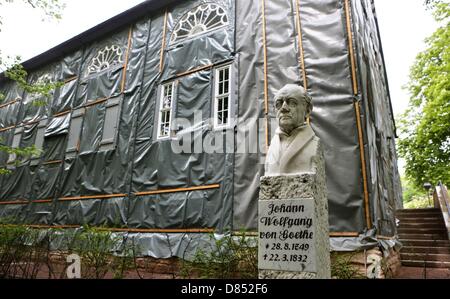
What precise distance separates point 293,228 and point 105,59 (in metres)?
12.2

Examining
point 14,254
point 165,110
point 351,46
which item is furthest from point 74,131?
point 351,46

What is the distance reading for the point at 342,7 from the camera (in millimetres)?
7395

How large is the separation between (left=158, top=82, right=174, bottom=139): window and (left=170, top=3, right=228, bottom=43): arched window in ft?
6.26

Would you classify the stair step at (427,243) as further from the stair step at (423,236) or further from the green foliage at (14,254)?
the green foliage at (14,254)

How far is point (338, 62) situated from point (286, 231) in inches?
205

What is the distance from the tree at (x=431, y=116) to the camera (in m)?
15.0

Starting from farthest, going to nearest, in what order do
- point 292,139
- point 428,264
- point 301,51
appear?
point 301,51, point 428,264, point 292,139

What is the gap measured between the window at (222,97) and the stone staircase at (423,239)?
6.10 m

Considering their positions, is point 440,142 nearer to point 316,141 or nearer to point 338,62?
point 338,62

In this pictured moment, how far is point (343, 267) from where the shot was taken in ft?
Result: 18.5

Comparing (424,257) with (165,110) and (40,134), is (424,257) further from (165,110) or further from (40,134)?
(40,134)

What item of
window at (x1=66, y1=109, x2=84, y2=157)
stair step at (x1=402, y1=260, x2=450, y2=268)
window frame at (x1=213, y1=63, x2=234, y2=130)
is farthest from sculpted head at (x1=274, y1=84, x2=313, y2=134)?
window at (x1=66, y1=109, x2=84, y2=157)

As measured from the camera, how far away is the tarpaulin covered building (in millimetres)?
6914
